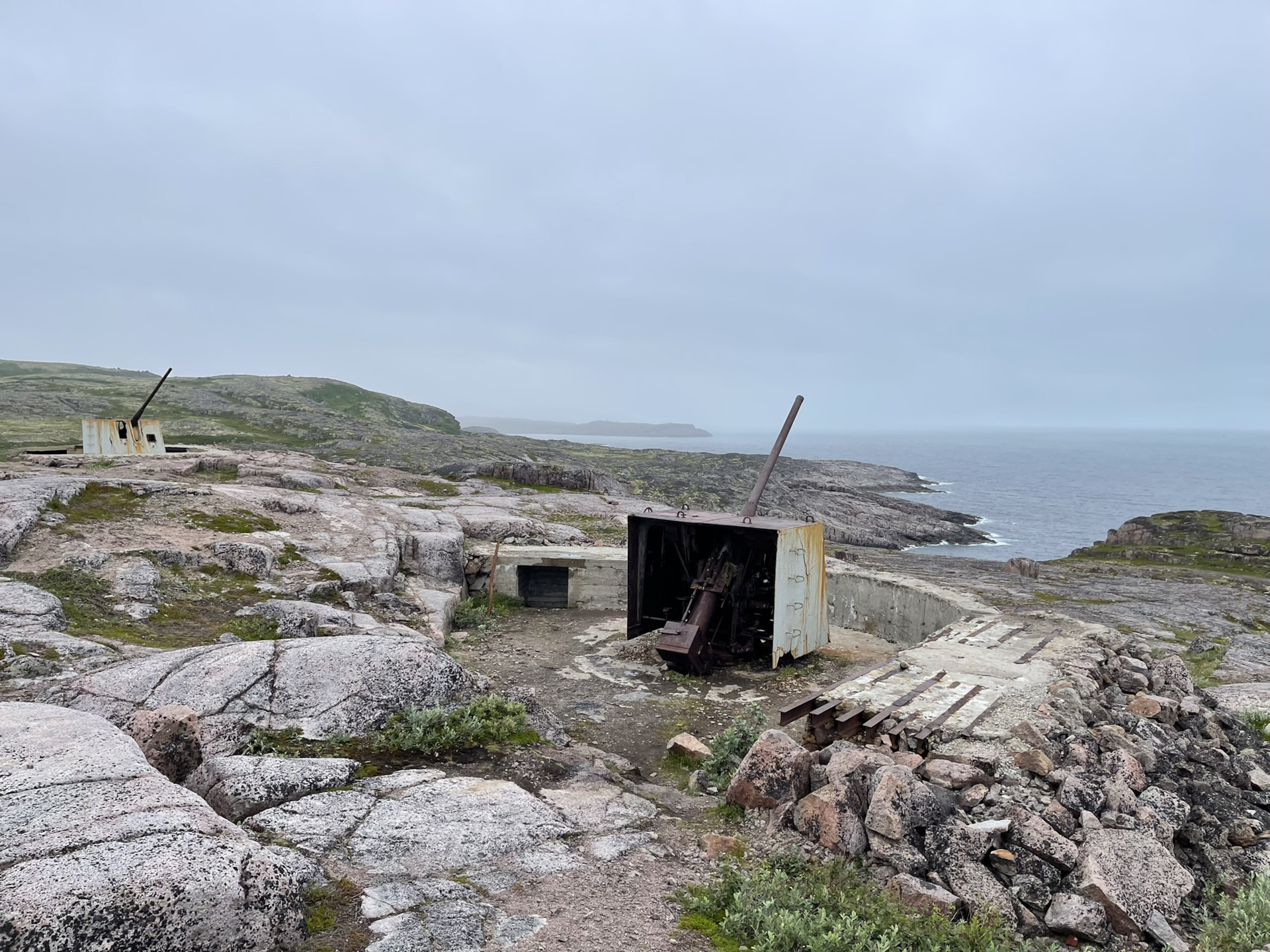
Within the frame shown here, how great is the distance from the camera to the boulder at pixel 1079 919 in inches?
182

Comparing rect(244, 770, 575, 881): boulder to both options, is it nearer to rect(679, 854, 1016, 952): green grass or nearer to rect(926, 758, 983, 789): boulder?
rect(679, 854, 1016, 952): green grass

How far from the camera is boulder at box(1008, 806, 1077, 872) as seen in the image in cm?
503

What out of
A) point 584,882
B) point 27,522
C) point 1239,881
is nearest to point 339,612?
point 27,522

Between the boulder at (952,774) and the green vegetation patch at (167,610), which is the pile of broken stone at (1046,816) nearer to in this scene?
the boulder at (952,774)

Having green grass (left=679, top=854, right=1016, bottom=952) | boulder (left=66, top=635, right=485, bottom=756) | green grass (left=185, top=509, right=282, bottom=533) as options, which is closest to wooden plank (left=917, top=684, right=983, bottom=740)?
green grass (left=679, top=854, right=1016, bottom=952)

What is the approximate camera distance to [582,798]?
19.3 feet

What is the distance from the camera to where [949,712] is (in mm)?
7219

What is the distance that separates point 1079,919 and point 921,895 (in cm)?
92

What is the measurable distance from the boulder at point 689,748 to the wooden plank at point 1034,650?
4180 millimetres

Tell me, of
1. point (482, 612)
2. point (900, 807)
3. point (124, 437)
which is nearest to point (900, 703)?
point (900, 807)

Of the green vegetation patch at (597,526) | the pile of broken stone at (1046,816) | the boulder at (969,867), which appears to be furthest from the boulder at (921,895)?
the green vegetation patch at (597,526)

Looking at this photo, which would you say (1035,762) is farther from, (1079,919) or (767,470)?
(767,470)

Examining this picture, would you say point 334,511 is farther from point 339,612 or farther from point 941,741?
point 941,741

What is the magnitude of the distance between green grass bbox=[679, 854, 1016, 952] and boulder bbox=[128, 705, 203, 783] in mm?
3564
